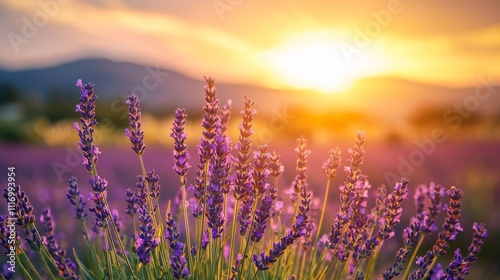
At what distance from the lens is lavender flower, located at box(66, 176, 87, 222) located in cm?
214

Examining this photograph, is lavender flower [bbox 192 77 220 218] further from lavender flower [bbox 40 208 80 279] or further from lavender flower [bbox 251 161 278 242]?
lavender flower [bbox 40 208 80 279]

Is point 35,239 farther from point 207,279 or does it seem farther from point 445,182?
point 445,182

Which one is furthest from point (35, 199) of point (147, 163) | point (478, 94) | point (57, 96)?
point (57, 96)

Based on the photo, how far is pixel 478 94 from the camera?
216 inches

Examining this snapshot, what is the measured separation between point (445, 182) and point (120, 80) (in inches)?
3976

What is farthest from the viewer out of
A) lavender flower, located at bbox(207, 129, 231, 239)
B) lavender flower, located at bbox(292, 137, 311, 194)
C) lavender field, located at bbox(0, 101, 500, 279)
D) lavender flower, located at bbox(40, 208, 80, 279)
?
lavender field, located at bbox(0, 101, 500, 279)

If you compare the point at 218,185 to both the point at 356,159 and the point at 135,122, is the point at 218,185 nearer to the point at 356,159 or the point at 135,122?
the point at 135,122

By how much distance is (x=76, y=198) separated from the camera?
222 cm

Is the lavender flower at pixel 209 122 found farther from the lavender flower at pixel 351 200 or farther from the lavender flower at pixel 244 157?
the lavender flower at pixel 351 200

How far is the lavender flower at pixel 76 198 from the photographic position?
214 cm

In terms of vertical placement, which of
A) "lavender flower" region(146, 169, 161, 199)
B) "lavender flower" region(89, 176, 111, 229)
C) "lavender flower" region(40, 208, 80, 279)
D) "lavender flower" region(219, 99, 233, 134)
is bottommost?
"lavender flower" region(40, 208, 80, 279)

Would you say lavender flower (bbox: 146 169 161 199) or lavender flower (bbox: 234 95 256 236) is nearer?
lavender flower (bbox: 234 95 256 236)

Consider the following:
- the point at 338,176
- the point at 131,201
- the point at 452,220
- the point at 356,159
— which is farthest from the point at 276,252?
the point at 338,176

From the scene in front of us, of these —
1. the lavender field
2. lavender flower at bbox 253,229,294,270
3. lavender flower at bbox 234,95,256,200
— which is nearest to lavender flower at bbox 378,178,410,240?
lavender flower at bbox 253,229,294,270
